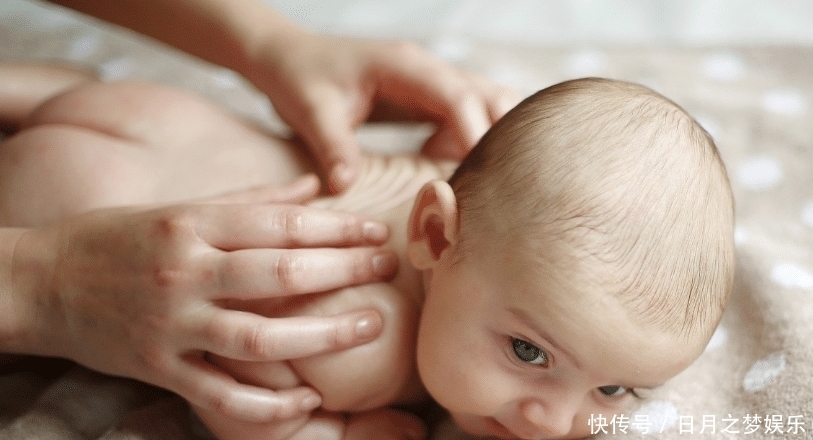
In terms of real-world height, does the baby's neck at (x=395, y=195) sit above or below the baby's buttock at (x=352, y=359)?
above

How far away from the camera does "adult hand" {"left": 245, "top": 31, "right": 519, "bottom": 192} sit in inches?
45.2

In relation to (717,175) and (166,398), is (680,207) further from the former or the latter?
(166,398)

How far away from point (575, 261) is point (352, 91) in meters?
0.59

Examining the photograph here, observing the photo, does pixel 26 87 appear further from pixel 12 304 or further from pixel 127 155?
pixel 12 304

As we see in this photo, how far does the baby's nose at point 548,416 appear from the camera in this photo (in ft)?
2.69

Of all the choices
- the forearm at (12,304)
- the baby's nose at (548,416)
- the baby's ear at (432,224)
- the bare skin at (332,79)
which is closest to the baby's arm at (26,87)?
the bare skin at (332,79)

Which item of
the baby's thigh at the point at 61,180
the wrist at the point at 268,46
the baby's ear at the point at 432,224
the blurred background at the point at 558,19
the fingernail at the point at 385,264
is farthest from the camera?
the blurred background at the point at 558,19

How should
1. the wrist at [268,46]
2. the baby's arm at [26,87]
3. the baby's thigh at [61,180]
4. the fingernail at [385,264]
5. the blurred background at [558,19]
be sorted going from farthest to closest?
the blurred background at [558,19], the baby's arm at [26,87], the wrist at [268,46], the baby's thigh at [61,180], the fingernail at [385,264]

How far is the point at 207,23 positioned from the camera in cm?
129

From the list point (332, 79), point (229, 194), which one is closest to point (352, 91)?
point (332, 79)

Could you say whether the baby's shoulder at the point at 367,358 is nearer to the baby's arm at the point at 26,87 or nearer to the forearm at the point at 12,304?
the forearm at the point at 12,304

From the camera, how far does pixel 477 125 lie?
115 centimetres

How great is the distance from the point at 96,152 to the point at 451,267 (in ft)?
2.06

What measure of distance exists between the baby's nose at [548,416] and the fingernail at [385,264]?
Result: 0.27 m
